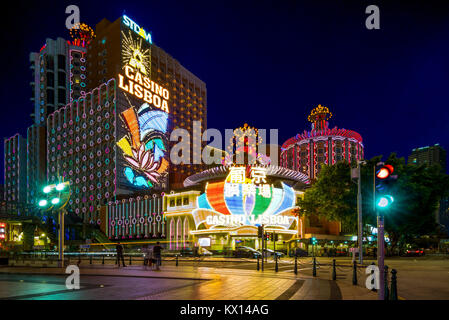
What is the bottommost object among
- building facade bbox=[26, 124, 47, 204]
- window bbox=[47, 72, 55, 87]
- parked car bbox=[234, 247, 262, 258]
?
parked car bbox=[234, 247, 262, 258]

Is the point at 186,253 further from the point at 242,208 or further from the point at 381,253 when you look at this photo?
the point at 381,253

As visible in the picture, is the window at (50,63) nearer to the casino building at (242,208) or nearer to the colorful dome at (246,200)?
the casino building at (242,208)

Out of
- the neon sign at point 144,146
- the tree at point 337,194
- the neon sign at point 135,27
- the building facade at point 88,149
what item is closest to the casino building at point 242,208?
the tree at point 337,194

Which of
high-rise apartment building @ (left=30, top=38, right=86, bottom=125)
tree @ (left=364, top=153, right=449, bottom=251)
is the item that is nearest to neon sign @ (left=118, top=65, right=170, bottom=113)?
high-rise apartment building @ (left=30, top=38, right=86, bottom=125)

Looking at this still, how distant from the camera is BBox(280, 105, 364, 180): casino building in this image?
4980 inches

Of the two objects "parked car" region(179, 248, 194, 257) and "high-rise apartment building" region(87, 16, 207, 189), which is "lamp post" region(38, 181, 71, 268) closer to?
"parked car" region(179, 248, 194, 257)

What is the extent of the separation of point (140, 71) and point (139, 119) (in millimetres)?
16442

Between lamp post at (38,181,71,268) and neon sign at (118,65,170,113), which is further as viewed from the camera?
neon sign at (118,65,170,113)

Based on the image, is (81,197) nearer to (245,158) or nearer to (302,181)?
(245,158)

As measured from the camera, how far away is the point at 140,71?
120 meters

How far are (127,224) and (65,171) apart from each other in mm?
34342

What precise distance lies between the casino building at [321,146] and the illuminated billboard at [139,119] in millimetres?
43720

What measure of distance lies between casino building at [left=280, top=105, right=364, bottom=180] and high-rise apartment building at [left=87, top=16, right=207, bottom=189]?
36505 millimetres
